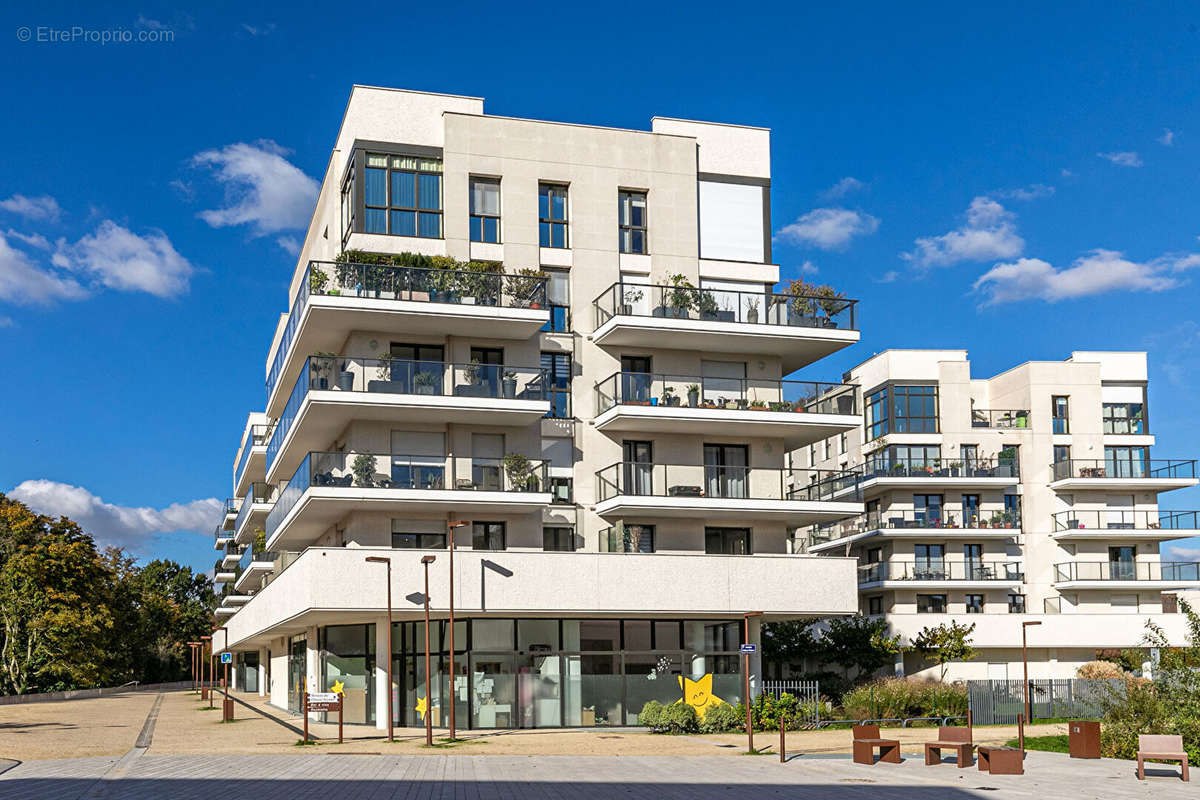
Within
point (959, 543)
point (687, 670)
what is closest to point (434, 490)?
point (687, 670)

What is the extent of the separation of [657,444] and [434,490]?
26.9 feet

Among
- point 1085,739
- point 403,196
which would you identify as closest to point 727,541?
point 1085,739

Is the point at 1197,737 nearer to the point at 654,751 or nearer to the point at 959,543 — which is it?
the point at 654,751

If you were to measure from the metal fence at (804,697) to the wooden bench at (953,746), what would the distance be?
10.3 m

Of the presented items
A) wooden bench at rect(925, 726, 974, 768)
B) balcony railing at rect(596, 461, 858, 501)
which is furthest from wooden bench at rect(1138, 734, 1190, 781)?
balcony railing at rect(596, 461, 858, 501)

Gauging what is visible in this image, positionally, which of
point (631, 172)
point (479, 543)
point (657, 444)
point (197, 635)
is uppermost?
point (631, 172)

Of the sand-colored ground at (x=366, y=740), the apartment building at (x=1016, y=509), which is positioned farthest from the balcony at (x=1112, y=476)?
the sand-colored ground at (x=366, y=740)

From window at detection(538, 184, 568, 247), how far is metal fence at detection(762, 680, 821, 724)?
53.8 feet

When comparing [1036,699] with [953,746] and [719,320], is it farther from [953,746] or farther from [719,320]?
[953,746]

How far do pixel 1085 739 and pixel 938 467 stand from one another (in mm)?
40967

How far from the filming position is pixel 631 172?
43344 millimetres

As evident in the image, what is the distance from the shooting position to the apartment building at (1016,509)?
66500mm

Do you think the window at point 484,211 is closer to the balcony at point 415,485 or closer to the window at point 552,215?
the window at point 552,215

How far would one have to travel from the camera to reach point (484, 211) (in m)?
41.7
